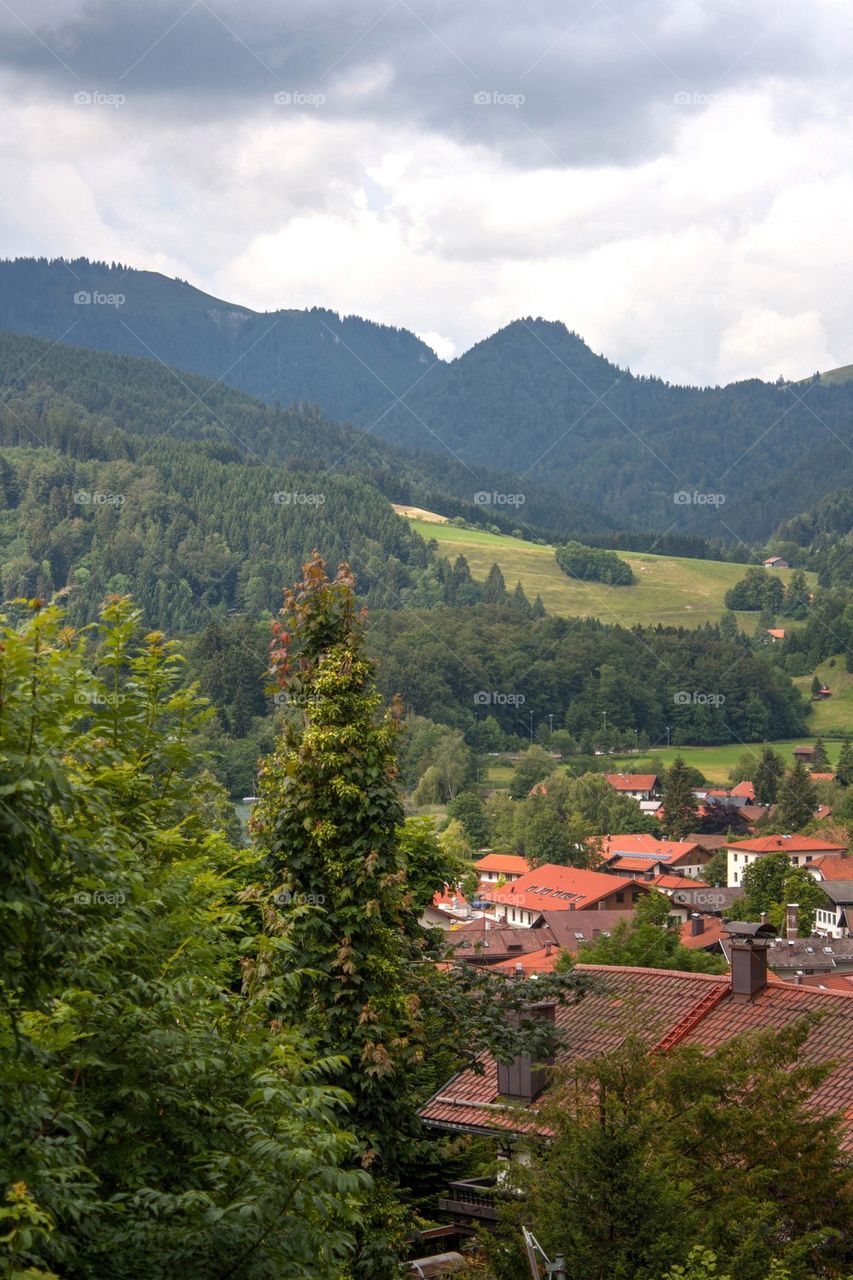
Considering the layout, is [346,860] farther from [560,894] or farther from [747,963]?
[560,894]

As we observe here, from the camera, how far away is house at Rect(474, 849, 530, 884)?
10131 centimetres

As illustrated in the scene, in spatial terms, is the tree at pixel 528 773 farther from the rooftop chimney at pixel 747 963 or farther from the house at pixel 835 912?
the rooftop chimney at pixel 747 963

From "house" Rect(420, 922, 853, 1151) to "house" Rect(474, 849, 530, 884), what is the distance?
79595mm

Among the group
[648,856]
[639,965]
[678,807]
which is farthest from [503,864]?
[639,965]

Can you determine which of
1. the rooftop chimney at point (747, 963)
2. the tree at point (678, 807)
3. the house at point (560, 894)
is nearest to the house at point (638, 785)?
the tree at point (678, 807)

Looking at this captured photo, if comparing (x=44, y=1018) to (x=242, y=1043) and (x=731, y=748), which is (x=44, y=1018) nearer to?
(x=242, y=1043)

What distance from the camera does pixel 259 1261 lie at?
8.61 meters

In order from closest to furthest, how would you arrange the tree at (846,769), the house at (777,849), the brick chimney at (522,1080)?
the brick chimney at (522,1080) → the house at (777,849) → the tree at (846,769)

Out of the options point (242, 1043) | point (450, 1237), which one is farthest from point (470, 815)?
point (242, 1043)

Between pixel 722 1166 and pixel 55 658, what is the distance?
837cm
